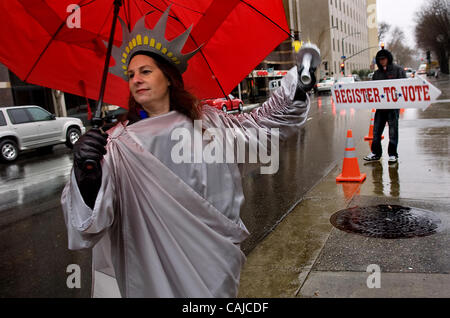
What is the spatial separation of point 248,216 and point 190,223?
3.85 m

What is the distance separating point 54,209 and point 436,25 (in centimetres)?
7766

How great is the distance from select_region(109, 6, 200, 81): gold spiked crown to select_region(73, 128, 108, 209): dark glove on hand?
58 centimetres

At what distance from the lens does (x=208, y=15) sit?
2285mm

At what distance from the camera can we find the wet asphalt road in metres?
4.04

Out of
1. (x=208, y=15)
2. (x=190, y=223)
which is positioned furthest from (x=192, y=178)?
(x=208, y=15)

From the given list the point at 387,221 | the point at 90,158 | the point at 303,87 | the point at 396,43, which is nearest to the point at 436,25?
the point at 396,43

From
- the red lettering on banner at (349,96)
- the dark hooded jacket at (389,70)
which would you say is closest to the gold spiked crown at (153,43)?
the red lettering on banner at (349,96)

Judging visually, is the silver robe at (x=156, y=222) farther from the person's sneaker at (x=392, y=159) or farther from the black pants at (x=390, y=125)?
the person's sneaker at (x=392, y=159)

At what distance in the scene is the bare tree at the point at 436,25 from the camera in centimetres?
6556

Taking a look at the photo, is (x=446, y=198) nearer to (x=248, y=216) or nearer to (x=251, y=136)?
(x=248, y=216)

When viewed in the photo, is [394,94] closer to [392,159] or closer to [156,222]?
[392,159]

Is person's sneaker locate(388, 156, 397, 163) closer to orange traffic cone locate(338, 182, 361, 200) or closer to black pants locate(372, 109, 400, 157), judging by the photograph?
black pants locate(372, 109, 400, 157)

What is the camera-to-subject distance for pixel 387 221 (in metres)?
4.70

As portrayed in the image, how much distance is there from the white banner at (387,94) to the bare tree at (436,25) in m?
68.7
